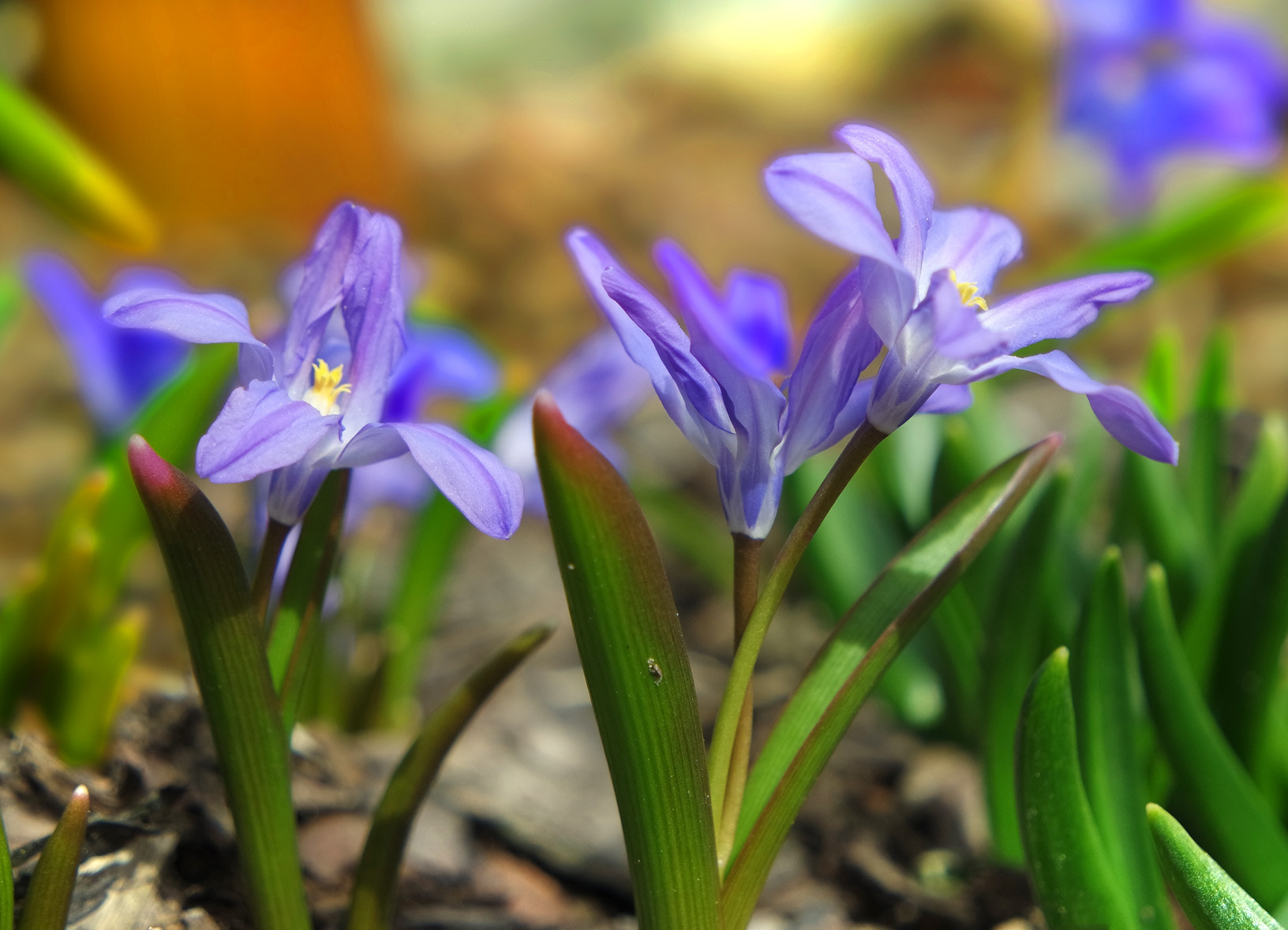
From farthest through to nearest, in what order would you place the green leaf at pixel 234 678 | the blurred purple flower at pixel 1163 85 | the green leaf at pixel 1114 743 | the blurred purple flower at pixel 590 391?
the blurred purple flower at pixel 1163 85 < the blurred purple flower at pixel 590 391 < the green leaf at pixel 1114 743 < the green leaf at pixel 234 678

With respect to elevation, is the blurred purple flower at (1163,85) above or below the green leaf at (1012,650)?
above

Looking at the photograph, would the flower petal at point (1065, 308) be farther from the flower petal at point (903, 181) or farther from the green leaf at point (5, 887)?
the green leaf at point (5, 887)

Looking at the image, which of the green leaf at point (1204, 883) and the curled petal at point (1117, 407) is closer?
the curled petal at point (1117, 407)

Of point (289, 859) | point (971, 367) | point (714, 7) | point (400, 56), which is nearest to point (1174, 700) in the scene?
point (971, 367)

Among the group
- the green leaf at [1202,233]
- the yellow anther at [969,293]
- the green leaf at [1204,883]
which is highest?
the green leaf at [1202,233]

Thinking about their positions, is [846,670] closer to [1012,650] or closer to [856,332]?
[856,332]

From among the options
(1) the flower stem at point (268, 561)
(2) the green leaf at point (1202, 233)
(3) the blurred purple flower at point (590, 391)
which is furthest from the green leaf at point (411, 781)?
(2) the green leaf at point (1202, 233)
